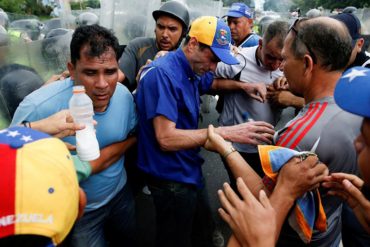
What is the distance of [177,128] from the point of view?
7.01 ft

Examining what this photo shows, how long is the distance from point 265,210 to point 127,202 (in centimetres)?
133

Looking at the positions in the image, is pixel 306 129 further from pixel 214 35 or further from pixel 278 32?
pixel 278 32

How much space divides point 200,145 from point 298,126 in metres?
0.71

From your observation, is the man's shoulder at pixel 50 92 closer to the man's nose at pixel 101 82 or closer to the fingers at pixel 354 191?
the man's nose at pixel 101 82

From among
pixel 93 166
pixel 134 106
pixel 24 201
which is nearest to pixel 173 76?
pixel 134 106

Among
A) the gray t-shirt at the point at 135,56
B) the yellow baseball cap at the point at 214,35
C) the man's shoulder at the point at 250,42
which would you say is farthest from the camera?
the man's shoulder at the point at 250,42

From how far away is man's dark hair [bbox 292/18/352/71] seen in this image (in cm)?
151

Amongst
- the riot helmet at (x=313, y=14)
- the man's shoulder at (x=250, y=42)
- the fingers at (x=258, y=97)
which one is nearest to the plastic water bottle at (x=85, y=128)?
the riot helmet at (x=313, y=14)

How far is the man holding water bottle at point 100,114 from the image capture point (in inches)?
72.1

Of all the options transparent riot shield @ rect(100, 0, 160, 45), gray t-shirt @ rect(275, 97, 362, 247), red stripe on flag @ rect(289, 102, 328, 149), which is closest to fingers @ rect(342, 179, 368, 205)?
gray t-shirt @ rect(275, 97, 362, 247)

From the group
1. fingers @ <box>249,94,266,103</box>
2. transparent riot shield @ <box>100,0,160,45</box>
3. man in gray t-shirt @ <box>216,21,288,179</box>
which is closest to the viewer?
fingers @ <box>249,94,266,103</box>

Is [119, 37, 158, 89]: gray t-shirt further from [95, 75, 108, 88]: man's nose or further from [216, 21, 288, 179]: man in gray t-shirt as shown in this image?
[95, 75, 108, 88]: man's nose

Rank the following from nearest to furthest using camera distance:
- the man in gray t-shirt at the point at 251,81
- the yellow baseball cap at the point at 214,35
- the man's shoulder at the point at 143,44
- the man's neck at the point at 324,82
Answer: the man's neck at the point at 324,82 < the yellow baseball cap at the point at 214,35 < the man in gray t-shirt at the point at 251,81 < the man's shoulder at the point at 143,44

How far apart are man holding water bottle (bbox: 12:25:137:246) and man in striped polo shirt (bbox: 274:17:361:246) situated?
1.10 meters
